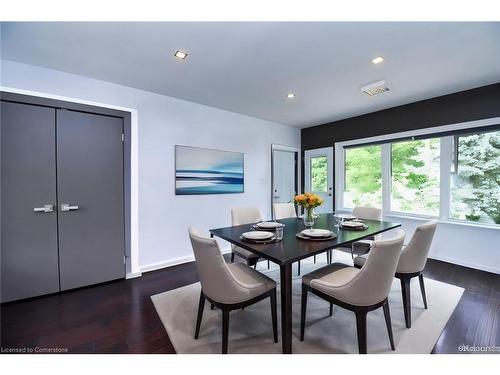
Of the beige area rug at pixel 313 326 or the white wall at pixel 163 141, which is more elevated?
the white wall at pixel 163 141

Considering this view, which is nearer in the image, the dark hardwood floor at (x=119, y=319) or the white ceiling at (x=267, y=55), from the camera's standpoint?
the dark hardwood floor at (x=119, y=319)

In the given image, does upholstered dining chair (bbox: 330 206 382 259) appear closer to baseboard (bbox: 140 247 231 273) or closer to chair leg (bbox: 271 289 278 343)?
chair leg (bbox: 271 289 278 343)

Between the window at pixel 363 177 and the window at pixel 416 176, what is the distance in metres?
0.24

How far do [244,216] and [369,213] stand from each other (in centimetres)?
168

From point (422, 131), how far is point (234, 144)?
3005 mm

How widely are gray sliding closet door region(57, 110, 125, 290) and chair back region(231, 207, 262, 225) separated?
1430 mm

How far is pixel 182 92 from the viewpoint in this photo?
300 centimetres

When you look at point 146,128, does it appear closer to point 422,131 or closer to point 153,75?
point 153,75

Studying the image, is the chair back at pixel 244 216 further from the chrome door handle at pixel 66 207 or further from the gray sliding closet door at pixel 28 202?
the gray sliding closet door at pixel 28 202

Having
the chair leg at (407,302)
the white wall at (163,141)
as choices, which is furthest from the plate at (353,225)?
the white wall at (163,141)

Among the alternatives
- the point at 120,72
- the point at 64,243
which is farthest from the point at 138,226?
the point at 120,72

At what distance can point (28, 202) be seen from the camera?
2230 mm

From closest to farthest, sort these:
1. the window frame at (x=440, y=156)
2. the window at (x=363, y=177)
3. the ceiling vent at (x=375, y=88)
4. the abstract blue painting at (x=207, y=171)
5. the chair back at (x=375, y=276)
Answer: the chair back at (x=375, y=276), the ceiling vent at (x=375, y=88), the window frame at (x=440, y=156), the abstract blue painting at (x=207, y=171), the window at (x=363, y=177)

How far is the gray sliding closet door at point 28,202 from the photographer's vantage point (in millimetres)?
2127
